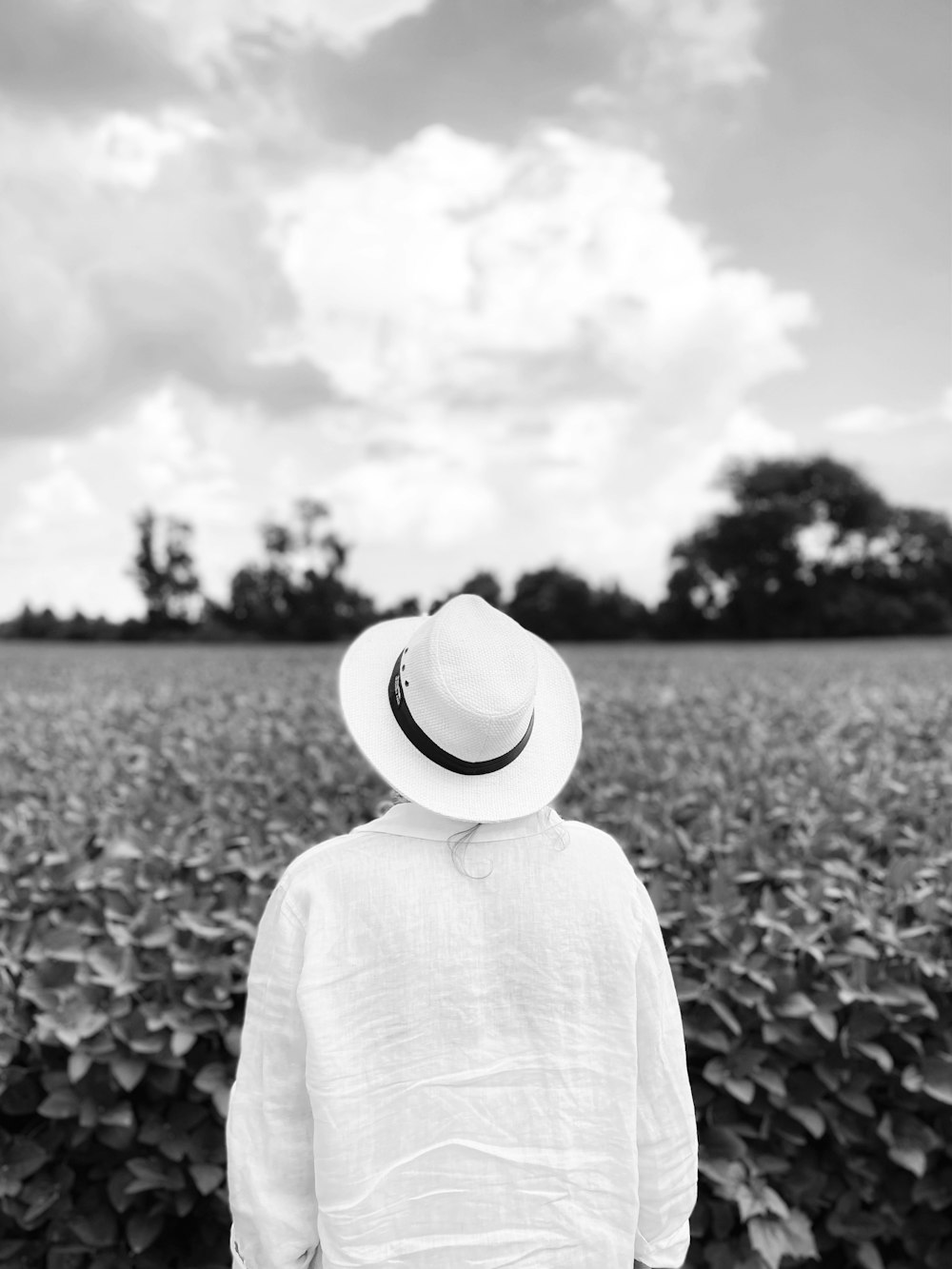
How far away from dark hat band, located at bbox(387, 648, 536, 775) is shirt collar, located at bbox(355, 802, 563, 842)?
0.08 meters

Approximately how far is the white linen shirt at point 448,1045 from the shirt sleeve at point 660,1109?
2.0 inches

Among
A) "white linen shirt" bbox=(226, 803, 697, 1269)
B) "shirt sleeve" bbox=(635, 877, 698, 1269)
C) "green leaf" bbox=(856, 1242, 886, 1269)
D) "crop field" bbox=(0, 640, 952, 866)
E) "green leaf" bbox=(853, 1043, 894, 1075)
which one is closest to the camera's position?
"white linen shirt" bbox=(226, 803, 697, 1269)

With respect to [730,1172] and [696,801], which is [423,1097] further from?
[696,801]

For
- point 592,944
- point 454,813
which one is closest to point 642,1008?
point 592,944

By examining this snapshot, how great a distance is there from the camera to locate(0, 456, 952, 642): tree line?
123ft

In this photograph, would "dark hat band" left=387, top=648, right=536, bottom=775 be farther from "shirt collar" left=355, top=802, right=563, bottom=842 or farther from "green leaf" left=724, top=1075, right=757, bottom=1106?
"green leaf" left=724, top=1075, right=757, bottom=1106

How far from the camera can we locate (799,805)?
3.91 meters

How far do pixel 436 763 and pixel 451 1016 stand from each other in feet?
1.22

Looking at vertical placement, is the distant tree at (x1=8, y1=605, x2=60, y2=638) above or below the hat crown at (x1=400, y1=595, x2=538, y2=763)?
above

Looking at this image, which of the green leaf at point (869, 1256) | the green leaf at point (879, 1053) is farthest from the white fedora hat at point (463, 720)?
the green leaf at point (869, 1256)

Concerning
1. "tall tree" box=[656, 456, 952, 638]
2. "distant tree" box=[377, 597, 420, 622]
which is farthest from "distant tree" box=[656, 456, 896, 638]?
"distant tree" box=[377, 597, 420, 622]

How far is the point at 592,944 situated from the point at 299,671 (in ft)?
31.3

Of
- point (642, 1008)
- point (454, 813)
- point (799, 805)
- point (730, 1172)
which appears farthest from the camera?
point (799, 805)

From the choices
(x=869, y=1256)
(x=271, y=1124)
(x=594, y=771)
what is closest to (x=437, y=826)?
(x=271, y=1124)
